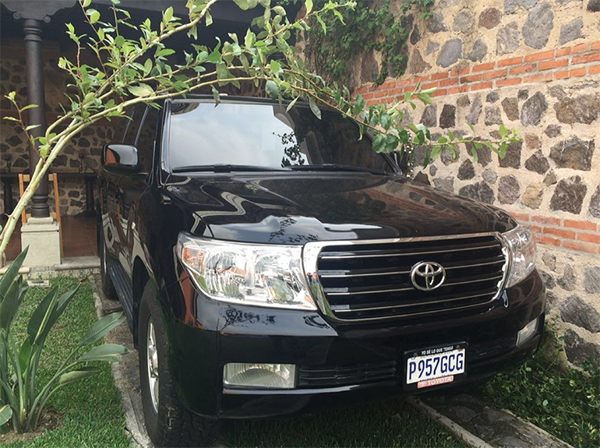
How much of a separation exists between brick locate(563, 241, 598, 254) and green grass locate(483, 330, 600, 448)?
61 centimetres

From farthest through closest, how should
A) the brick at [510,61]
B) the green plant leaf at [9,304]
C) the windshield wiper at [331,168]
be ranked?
the brick at [510,61] < the windshield wiper at [331,168] < the green plant leaf at [9,304]

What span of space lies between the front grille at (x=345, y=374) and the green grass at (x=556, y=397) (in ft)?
4.29

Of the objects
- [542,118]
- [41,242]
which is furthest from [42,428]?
[542,118]

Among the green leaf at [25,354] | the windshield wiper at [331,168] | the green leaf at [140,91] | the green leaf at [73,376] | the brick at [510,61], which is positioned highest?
the brick at [510,61]

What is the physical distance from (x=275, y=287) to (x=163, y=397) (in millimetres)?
710

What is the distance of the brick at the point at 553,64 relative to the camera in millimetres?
3303

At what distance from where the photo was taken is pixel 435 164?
457cm

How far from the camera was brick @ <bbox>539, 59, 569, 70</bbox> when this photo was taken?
3303mm

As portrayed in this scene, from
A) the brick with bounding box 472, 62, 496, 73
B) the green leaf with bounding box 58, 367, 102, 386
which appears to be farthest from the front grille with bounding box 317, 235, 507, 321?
the brick with bounding box 472, 62, 496, 73

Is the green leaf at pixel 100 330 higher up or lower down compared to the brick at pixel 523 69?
lower down

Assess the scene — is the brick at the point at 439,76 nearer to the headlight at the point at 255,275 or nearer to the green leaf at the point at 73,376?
the headlight at the point at 255,275

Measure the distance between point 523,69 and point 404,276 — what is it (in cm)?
231

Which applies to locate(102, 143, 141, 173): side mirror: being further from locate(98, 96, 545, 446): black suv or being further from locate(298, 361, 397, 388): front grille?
locate(298, 361, 397, 388): front grille

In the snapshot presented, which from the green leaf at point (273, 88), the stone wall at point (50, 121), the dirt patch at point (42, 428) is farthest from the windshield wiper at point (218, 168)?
the stone wall at point (50, 121)
